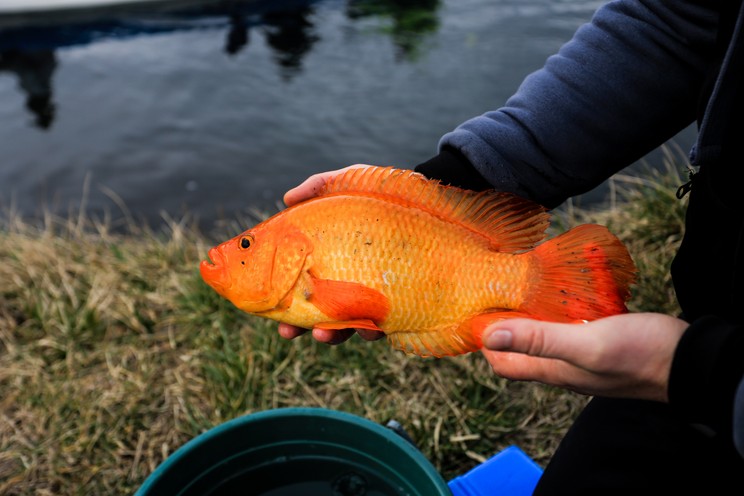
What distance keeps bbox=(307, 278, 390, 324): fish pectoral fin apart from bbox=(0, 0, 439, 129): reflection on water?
27.0ft

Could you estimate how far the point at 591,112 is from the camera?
209cm

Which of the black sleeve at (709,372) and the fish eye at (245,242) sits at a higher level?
the black sleeve at (709,372)

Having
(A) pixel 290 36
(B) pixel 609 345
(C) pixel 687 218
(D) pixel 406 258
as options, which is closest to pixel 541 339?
(B) pixel 609 345

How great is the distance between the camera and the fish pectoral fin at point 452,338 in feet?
5.24

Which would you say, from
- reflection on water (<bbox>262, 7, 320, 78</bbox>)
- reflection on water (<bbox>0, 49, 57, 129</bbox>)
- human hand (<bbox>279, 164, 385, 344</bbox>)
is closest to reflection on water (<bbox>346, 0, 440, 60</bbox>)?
reflection on water (<bbox>262, 7, 320, 78</bbox>)

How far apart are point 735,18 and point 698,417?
996 mm

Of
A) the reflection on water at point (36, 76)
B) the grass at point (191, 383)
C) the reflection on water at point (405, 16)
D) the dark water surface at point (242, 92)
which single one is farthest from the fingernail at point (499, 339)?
the reflection on water at point (405, 16)

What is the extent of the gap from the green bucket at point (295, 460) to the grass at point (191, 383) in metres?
0.49

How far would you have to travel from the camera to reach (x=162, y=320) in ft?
11.3

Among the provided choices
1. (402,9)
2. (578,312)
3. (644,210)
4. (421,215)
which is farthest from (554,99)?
(402,9)

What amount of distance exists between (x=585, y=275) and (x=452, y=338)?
1.21ft

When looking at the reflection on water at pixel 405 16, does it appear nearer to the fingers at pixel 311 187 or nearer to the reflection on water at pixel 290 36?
the reflection on water at pixel 290 36

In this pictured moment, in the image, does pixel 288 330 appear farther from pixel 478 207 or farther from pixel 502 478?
pixel 502 478

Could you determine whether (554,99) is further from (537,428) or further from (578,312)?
(537,428)
